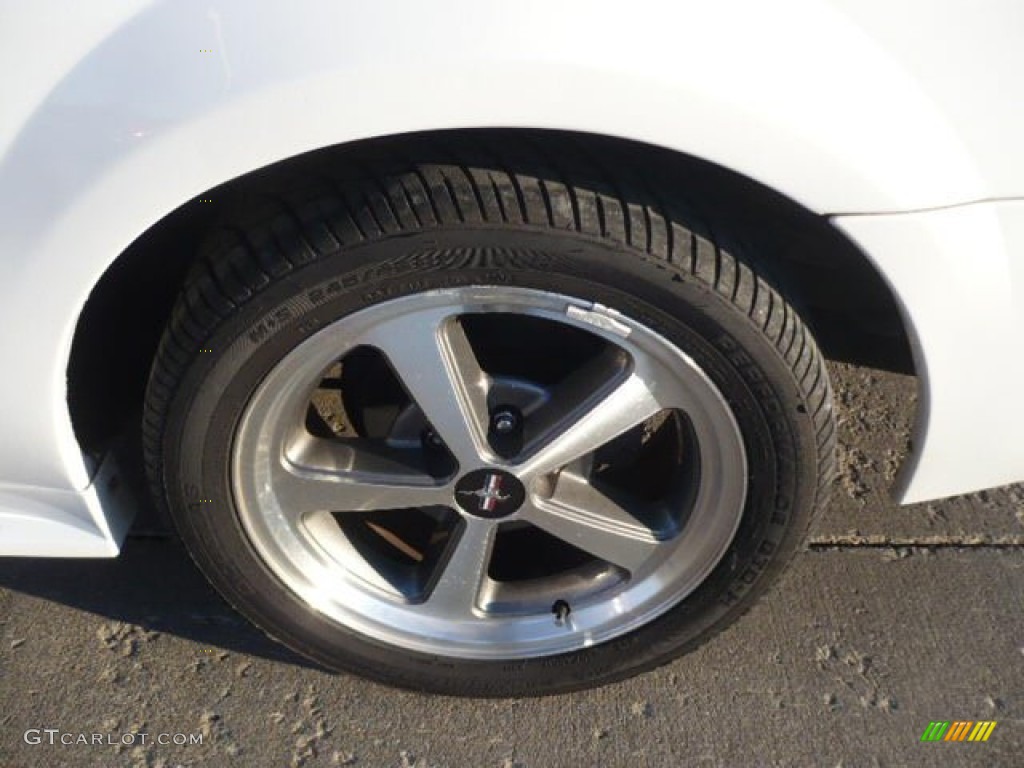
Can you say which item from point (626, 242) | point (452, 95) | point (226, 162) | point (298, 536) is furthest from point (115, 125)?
point (298, 536)

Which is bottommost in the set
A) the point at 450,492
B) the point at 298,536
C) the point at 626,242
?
the point at 298,536

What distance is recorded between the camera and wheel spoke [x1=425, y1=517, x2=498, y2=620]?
5.98ft

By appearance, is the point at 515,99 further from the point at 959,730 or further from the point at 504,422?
the point at 959,730

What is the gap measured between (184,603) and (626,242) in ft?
4.33

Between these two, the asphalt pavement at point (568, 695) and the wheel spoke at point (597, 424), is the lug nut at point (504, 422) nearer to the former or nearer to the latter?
→ the wheel spoke at point (597, 424)

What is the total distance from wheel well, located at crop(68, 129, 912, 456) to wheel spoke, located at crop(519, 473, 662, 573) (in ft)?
1.60

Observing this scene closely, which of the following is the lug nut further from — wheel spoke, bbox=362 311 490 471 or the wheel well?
the wheel well

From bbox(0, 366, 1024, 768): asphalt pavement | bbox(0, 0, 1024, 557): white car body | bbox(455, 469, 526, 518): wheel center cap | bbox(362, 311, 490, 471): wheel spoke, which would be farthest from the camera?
bbox(0, 366, 1024, 768): asphalt pavement

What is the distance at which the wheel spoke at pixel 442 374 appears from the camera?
1.57 m

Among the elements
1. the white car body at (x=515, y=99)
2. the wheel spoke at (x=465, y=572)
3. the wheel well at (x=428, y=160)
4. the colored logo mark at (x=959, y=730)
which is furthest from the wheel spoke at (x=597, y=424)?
the colored logo mark at (x=959, y=730)

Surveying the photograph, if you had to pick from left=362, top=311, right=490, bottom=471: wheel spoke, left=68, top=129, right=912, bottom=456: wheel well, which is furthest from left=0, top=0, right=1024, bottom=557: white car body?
left=362, top=311, right=490, bottom=471: wheel spoke

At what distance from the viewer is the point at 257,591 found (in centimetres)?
184

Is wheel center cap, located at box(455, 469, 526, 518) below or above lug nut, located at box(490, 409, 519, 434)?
below

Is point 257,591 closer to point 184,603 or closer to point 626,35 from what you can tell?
point 184,603
